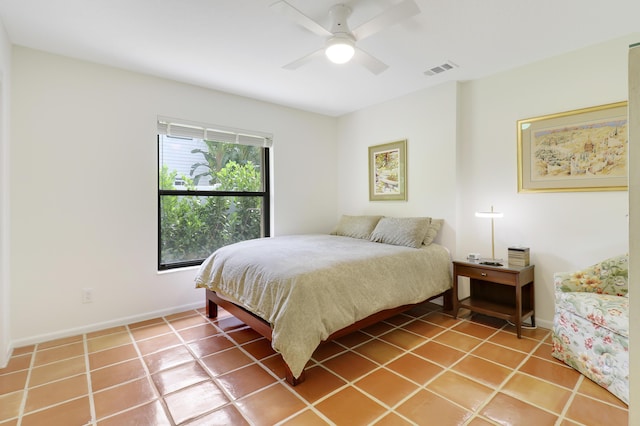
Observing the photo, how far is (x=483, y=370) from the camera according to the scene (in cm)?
211

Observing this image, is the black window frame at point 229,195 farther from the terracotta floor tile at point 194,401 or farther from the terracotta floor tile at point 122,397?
the terracotta floor tile at point 194,401

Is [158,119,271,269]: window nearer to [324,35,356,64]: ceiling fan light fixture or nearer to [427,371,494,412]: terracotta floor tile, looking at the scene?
[324,35,356,64]: ceiling fan light fixture

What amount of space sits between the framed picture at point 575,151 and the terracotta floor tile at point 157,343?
3445 millimetres

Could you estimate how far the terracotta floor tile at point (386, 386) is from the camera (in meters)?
1.84

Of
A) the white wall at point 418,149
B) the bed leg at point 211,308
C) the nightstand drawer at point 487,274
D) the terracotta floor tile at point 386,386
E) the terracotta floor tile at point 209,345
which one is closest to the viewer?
the terracotta floor tile at point 386,386

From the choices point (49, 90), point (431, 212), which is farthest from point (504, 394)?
point (49, 90)

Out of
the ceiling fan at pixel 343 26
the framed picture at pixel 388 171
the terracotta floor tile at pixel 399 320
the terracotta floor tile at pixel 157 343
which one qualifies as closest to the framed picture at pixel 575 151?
the framed picture at pixel 388 171

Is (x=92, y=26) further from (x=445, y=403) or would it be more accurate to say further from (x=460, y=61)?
(x=445, y=403)

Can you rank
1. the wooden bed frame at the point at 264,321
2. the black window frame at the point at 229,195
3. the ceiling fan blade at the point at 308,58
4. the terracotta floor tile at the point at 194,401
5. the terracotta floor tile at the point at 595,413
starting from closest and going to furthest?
the terracotta floor tile at the point at 595,413 → the terracotta floor tile at the point at 194,401 → the wooden bed frame at the point at 264,321 → the ceiling fan blade at the point at 308,58 → the black window frame at the point at 229,195

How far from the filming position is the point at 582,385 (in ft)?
6.27

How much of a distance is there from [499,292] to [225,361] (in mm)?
2625

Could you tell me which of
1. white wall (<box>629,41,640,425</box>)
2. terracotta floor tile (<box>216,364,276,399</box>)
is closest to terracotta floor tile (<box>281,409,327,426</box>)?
terracotta floor tile (<box>216,364,276,399</box>)

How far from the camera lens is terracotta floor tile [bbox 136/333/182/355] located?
2.46 meters

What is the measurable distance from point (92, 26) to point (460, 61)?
301cm
